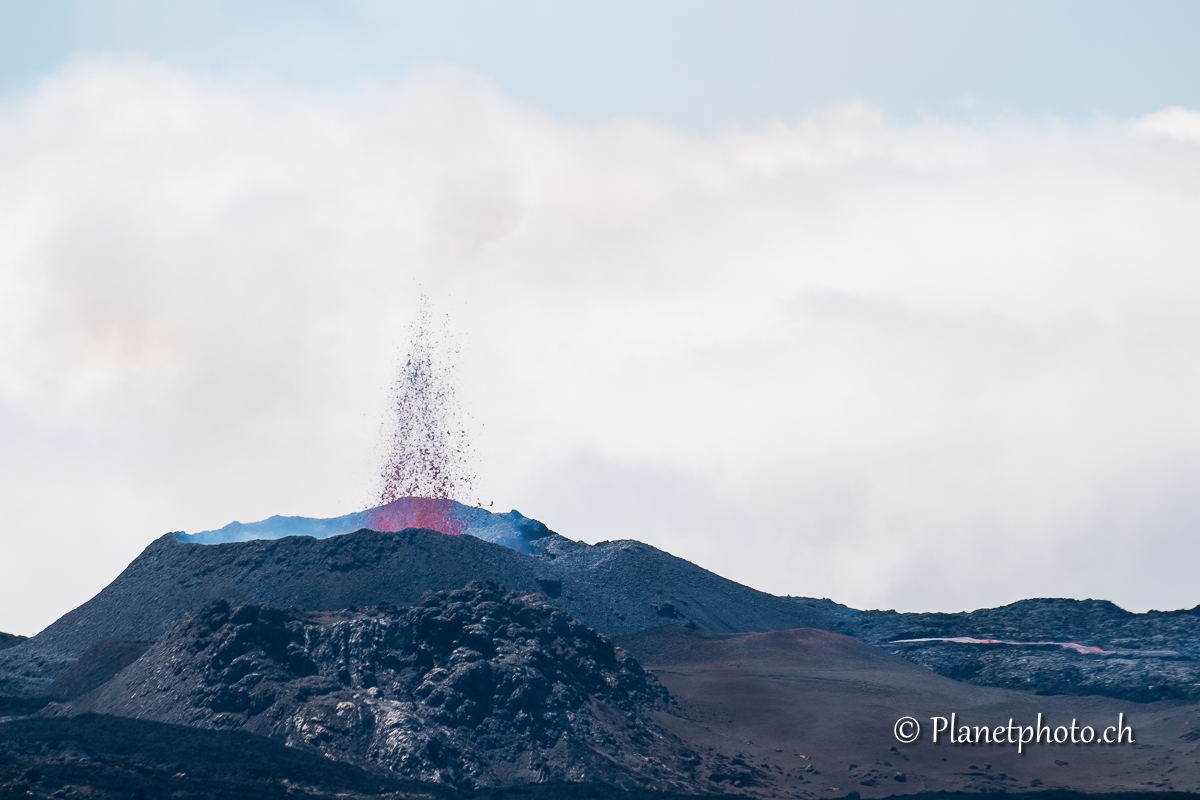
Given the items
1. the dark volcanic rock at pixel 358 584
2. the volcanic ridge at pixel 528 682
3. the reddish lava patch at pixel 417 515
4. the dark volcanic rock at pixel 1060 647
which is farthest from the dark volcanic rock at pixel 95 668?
the dark volcanic rock at pixel 1060 647

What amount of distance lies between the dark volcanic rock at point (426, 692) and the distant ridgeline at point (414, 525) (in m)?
27.2

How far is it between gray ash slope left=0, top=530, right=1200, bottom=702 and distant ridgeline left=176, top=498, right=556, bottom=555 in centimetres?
705

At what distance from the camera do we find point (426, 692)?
58906 mm

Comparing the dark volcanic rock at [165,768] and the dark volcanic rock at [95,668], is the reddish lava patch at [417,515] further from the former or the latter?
the dark volcanic rock at [165,768]

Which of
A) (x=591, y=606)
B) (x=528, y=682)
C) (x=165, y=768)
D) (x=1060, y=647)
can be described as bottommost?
(x=165, y=768)

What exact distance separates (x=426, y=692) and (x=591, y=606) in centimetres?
2466

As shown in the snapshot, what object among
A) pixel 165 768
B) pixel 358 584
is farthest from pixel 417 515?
pixel 165 768

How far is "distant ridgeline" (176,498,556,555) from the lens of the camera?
3728 inches

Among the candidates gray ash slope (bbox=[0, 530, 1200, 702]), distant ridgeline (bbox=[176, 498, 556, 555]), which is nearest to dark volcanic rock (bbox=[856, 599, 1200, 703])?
gray ash slope (bbox=[0, 530, 1200, 702])

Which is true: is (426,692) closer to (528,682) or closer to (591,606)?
(528,682)

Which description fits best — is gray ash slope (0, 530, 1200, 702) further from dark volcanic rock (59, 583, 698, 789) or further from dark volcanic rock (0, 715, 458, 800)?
dark volcanic rock (0, 715, 458, 800)

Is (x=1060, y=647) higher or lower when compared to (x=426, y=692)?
higher

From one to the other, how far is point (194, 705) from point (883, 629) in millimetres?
49866

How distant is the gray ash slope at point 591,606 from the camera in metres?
74.3
